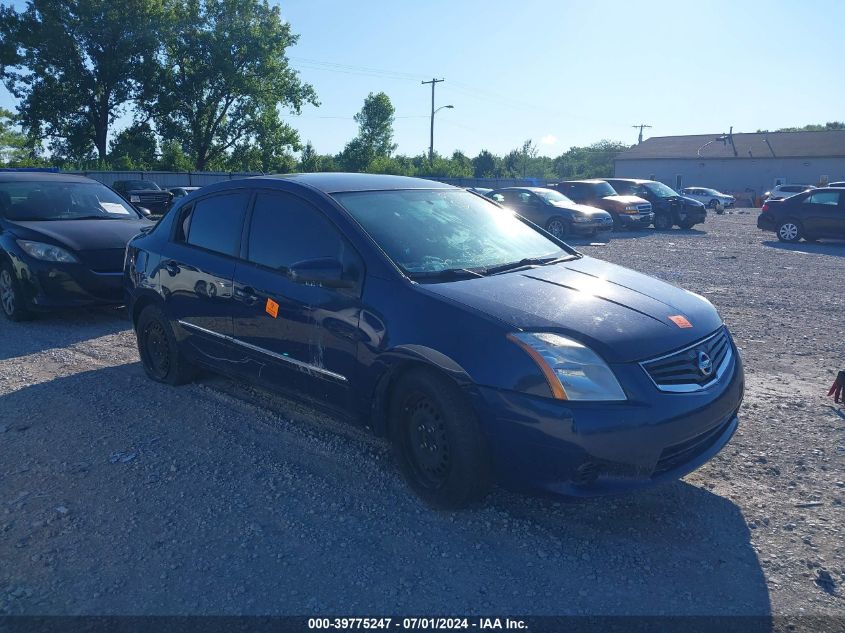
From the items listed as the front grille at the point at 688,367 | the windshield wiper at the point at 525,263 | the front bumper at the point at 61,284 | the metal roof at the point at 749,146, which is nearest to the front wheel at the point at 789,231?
the windshield wiper at the point at 525,263

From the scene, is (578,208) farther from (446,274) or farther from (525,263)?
(446,274)

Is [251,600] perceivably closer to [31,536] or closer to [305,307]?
[31,536]

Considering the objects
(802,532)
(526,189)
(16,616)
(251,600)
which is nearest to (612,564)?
(802,532)

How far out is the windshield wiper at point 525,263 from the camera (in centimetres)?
410

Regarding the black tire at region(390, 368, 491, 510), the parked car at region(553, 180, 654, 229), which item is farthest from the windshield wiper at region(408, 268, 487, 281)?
the parked car at region(553, 180, 654, 229)

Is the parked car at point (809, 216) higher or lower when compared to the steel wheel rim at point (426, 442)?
higher

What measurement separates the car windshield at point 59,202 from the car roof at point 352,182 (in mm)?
4577

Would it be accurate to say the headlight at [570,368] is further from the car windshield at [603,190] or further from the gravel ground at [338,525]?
the car windshield at [603,190]

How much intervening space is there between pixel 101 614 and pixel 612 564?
2190 mm

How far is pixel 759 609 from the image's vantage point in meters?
2.80

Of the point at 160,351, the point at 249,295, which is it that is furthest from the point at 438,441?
the point at 160,351

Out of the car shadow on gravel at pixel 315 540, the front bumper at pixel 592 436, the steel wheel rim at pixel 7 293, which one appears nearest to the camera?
the car shadow on gravel at pixel 315 540

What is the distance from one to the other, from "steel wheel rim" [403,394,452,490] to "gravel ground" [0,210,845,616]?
0.20 meters

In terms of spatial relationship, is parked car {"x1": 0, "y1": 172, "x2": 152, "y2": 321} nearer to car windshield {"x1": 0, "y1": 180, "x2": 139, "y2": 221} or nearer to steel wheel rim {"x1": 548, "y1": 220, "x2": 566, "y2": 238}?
car windshield {"x1": 0, "y1": 180, "x2": 139, "y2": 221}
